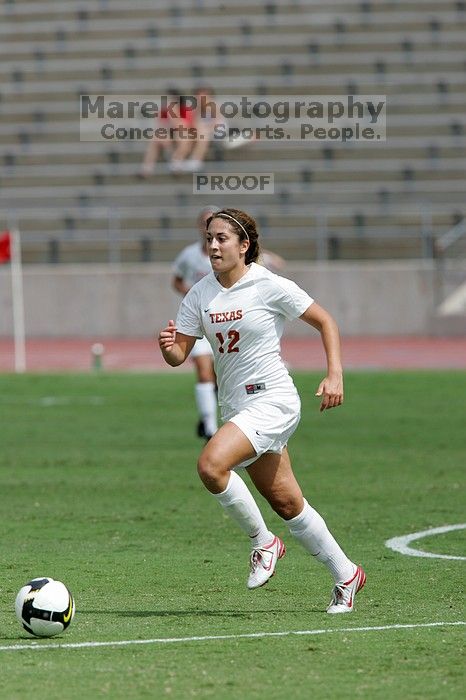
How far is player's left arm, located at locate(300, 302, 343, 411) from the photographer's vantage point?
6.68 metres

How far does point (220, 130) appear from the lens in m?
30.1

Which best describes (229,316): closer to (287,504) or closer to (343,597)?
(287,504)

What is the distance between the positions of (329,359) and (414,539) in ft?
8.61

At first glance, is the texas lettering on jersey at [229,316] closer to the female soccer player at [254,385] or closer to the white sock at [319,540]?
the female soccer player at [254,385]

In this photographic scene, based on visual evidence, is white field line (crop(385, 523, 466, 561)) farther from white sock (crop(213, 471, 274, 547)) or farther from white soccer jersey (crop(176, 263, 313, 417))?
white soccer jersey (crop(176, 263, 313, 417))

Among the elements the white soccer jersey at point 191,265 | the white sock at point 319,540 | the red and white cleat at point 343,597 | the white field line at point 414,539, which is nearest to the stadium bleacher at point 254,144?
the white soccer jersey at point 191,265

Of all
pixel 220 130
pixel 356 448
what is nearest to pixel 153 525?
pixel 356 448

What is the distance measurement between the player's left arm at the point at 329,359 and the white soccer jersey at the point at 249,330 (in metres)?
0.07

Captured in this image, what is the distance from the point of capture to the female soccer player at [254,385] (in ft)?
22.3

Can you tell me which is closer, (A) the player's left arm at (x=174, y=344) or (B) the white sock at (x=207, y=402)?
(A) the player's left arm at (x=174, y=344)

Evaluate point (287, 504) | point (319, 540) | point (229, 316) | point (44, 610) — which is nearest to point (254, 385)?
point (229, 316)

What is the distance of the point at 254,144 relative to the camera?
30.8 meters

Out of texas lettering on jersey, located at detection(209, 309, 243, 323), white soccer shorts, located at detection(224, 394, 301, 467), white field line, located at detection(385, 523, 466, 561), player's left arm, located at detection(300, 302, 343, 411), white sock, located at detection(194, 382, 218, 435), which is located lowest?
white field line, located at detection(385, 523, 466, 561)

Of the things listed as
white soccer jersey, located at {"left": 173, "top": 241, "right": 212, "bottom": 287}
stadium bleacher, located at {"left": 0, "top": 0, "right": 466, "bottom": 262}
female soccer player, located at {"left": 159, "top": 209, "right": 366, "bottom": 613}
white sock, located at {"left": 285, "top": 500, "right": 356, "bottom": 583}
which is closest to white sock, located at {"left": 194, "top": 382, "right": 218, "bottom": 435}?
white soccer jersey, located at {"left": 173, "top": 241, "right": 212, "bottom": 287}
